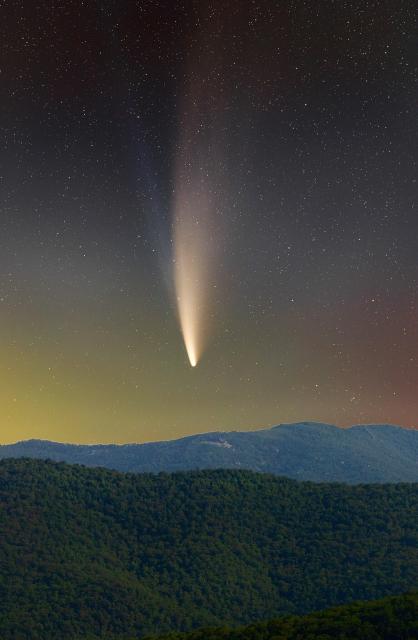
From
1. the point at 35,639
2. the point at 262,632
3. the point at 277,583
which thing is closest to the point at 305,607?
the point at 277,583

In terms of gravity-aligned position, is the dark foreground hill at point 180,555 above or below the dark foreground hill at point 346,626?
above

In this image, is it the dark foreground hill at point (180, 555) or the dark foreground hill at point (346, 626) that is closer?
the dark foreground hill at point (346, 626)

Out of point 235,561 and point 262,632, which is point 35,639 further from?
point 262,632

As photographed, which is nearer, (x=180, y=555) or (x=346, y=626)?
(x=346, y=626)

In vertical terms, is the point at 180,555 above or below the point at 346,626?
above

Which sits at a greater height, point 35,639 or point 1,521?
point 1,521
